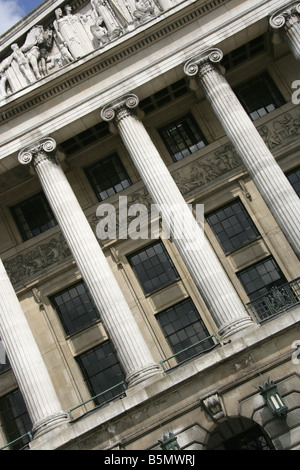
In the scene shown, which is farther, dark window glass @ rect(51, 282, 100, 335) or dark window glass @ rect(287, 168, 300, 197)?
dark window glass @ rect(51, 282, 100, 335)

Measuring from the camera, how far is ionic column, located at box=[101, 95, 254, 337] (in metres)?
19.8

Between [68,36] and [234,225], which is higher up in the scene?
[68,36]

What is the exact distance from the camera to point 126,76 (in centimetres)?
2409

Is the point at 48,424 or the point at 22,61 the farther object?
the point at 22,61

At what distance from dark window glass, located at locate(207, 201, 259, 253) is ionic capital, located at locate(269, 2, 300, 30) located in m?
7.91

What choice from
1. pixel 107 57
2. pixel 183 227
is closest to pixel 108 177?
pixel 107 57

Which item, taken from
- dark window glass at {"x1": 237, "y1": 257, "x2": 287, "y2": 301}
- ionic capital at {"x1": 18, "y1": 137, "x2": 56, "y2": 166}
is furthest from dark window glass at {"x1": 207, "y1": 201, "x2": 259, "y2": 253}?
ionic capital at {"x1": 18, "y1": 137, "x2": 56, "y2": 166}

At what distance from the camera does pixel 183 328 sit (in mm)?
24641

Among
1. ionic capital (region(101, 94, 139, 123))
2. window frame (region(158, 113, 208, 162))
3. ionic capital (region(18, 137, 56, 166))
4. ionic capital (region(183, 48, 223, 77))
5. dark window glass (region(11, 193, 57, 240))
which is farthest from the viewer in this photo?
dark window glass (region(11, 193, 57, 240))

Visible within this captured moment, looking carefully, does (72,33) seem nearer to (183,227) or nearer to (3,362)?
(183,227)

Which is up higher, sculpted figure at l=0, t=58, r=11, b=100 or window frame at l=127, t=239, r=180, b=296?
sculpted figure at l=0, t=58, r=11, b=100

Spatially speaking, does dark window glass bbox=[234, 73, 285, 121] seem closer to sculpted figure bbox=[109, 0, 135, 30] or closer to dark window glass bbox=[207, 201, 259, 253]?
dark window glass bbox=[207, 201, 259, 253]

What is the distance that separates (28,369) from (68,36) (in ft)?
49.5

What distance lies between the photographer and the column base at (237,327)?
757 inches
